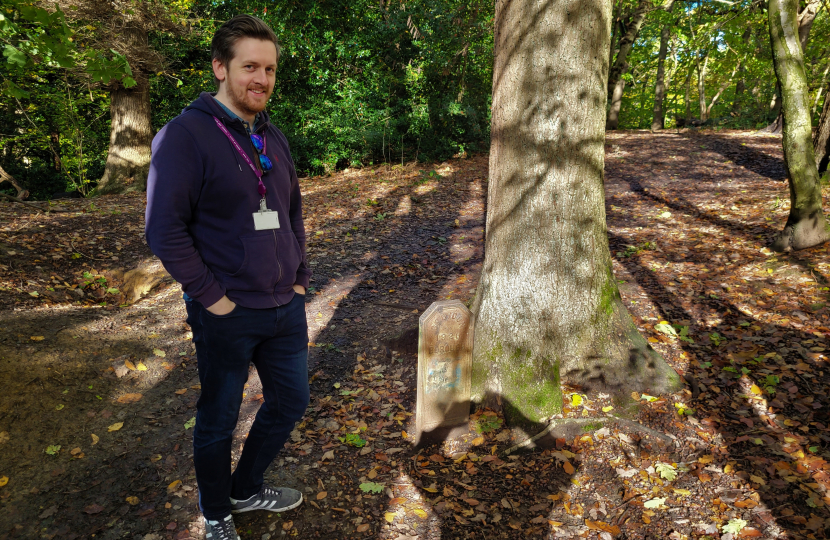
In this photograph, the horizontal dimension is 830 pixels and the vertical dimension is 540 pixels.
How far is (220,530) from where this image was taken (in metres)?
2.48

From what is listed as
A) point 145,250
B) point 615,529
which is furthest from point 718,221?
point 145,250

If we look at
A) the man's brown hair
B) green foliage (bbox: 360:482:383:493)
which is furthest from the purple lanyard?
green foliage (bbox: 360:482:383:493)

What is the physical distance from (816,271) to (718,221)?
8.16 ft

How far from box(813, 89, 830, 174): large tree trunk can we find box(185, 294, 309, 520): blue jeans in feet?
27.1

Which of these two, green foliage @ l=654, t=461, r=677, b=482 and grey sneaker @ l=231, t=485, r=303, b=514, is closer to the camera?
grey sneaker @ l=231, t=485, r=303, b=514

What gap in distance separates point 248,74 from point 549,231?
2218 mm

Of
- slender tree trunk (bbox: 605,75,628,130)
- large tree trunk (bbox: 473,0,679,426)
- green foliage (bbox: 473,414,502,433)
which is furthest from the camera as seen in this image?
slender tree trunk (bbox: 605,75,628,130)

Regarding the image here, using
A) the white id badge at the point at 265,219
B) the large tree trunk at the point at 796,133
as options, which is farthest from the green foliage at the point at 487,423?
the large tree trunk at the point at 796,133

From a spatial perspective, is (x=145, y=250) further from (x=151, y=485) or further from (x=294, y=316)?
(x=294, y=316)

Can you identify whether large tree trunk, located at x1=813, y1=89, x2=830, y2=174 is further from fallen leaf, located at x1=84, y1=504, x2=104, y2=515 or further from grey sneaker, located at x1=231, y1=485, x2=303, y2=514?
fallen leaf, located at x1=84, y1=504, x2=104, y2=515

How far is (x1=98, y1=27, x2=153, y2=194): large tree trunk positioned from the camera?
11438 mm

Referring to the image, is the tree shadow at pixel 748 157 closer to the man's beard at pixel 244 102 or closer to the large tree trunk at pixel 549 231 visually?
the large tree trunk at pixel 549 231

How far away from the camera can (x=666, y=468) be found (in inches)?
119

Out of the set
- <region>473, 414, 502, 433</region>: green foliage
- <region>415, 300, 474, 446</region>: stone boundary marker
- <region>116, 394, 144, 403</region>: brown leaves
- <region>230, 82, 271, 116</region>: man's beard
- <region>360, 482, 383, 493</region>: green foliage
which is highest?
<region>230, 82, 271, 116</region>: man's beard
